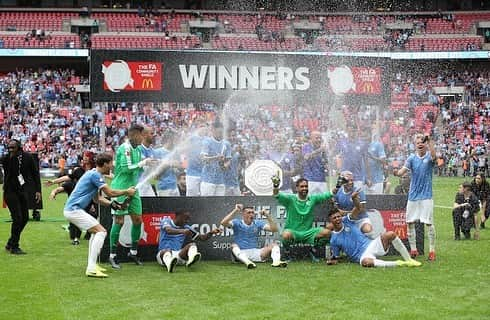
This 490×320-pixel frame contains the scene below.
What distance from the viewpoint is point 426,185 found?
11.5m

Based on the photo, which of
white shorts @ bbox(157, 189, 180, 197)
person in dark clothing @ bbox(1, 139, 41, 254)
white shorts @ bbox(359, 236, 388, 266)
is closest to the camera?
white shorts @ bbox(359, 236, 388, 266)

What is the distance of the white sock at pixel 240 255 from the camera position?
1095cm

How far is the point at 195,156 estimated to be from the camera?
1320cm

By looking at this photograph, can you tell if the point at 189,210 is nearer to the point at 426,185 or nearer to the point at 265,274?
the point at 265,274

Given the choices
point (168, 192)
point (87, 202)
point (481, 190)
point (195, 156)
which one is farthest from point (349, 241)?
point (481, 190)

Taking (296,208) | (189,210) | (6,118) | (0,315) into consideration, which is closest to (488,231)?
(296,208)

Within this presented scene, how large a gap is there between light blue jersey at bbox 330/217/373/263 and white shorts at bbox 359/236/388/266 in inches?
3.8

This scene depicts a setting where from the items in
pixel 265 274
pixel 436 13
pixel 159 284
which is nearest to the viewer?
pixel 159 284

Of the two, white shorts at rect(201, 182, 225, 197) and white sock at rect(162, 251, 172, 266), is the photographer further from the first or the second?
white sock at rect(162, 251, 172, 266)

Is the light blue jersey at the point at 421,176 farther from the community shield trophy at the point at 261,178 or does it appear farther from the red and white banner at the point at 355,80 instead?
the community shield trophy at the point at 261,178

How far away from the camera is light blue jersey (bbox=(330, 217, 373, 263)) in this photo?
11.1m

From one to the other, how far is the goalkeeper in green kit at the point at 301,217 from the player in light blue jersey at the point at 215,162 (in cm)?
176

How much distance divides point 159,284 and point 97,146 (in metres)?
26.4

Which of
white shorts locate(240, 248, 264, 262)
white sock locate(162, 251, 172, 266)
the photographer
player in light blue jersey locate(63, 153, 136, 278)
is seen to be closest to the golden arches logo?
the photographer
